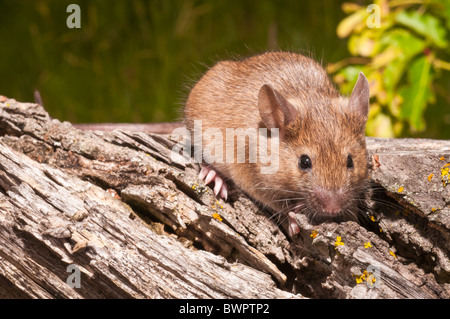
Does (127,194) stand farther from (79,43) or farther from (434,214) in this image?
(79,43)

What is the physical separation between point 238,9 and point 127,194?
4.80 meters

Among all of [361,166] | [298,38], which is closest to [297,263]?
[361,166]

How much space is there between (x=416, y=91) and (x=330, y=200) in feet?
5.23

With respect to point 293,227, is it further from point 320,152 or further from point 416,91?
point 416,91

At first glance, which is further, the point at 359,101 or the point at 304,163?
the point at 359,101

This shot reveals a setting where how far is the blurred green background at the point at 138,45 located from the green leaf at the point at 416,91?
2.03 m

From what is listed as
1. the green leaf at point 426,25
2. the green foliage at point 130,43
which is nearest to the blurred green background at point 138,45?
the green foliage at point 130,43

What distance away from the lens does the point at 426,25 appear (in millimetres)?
A: 4312

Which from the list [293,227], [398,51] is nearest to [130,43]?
[398,51]

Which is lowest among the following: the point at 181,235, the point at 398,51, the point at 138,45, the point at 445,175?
the point at 181,235

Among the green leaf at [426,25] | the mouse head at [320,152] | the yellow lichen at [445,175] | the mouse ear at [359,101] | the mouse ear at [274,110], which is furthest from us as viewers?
the green leaf at [426,25]

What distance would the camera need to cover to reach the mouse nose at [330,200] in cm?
331

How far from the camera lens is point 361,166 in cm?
349

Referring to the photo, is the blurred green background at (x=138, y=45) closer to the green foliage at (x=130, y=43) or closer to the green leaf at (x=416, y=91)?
the green foliage at (x=130, y=43)
